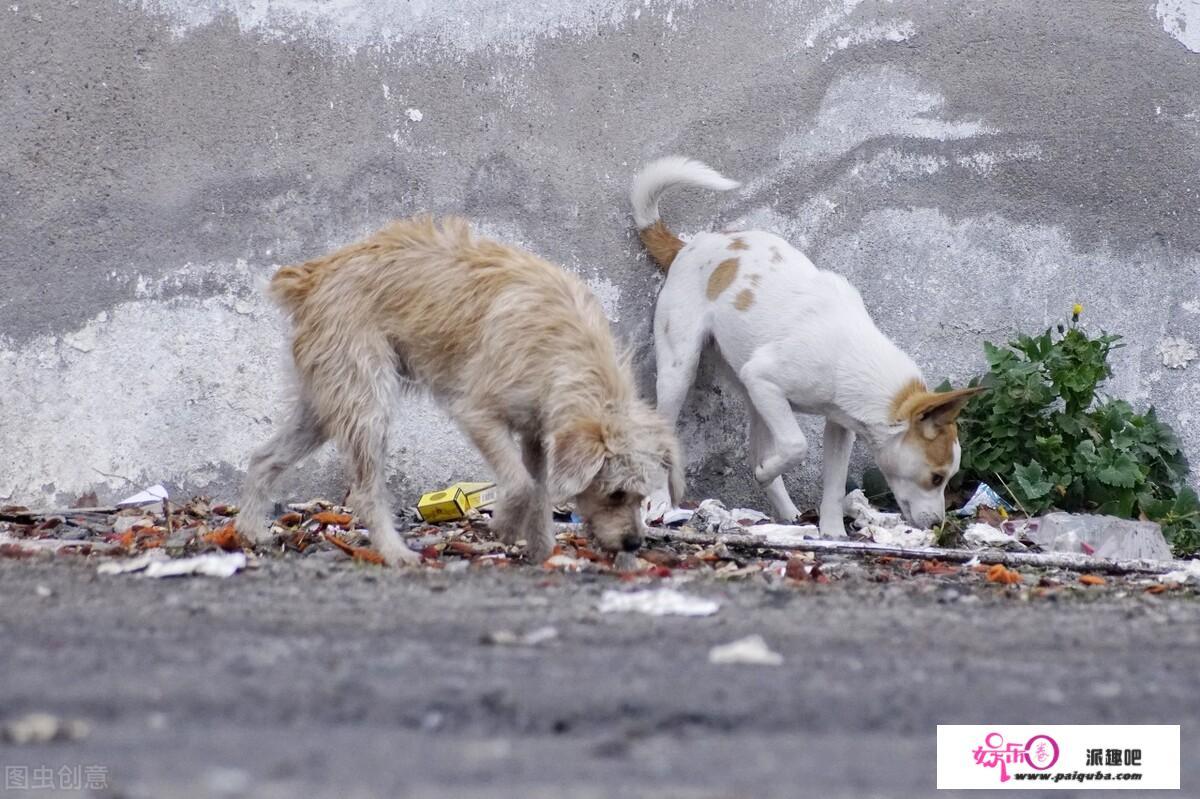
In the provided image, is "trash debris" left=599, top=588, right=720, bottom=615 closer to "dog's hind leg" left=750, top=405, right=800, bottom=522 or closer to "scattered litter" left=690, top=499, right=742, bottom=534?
"scattered litter" left=690, top=499, right=742, bottom=534

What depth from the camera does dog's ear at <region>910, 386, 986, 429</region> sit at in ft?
20.5

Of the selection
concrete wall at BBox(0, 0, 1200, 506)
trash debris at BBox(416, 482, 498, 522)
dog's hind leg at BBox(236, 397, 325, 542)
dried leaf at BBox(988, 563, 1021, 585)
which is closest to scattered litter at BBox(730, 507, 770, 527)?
concrete wall at BBox(0, 0, 1200, 506)

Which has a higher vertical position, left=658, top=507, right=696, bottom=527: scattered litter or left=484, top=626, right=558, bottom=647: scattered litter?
left=658, top=507, right=696, bottom=527: scattered litter

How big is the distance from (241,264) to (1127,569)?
173 inches

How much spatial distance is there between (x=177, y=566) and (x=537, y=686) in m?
2.22

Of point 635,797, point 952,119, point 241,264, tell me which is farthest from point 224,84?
point 635,797

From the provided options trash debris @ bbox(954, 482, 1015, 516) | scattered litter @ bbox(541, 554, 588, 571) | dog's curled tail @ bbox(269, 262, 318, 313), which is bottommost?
scattered litter @ bbox(541, 554, 588, 571)

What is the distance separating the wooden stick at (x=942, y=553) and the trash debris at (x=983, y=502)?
992mm

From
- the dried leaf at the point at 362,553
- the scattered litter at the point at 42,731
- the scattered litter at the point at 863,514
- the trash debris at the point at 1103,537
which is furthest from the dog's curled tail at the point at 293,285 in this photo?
the trash debris at the point at 1103,537

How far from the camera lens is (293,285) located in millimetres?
5480

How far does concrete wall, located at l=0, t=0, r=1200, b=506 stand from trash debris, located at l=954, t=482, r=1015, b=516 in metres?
0.75

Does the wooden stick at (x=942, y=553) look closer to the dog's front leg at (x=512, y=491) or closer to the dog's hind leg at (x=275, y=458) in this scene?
the dog's front leg at (x=512, y=491)

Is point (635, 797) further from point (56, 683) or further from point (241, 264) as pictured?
point (241, 264)

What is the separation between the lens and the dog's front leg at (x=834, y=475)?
6.73 m
